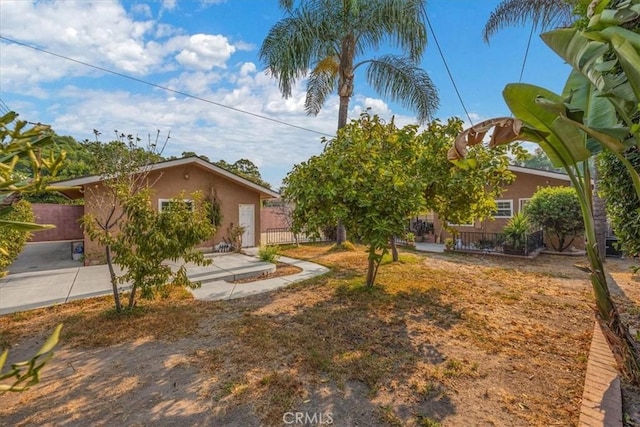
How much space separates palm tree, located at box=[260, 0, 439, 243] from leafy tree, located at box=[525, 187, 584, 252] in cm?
630

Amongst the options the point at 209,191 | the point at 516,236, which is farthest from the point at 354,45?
the point at 516,236

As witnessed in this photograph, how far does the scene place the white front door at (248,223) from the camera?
575 inches

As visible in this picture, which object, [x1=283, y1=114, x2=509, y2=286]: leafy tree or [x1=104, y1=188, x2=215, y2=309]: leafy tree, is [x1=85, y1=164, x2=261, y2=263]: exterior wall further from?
[x1=283, y1=114, x2=509, y2=286]: leafy tree

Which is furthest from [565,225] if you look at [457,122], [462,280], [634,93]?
[634,93]

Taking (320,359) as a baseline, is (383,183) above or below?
above

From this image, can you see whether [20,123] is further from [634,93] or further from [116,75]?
[116,75]

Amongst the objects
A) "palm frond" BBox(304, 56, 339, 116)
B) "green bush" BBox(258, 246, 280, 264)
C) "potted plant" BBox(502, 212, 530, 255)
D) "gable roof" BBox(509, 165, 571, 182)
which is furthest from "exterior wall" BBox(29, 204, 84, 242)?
"gable roof" BBox(509, 165, 571, 182)

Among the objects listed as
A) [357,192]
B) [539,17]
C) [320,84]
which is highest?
[539,17]

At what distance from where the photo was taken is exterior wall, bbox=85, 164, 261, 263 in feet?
39.6

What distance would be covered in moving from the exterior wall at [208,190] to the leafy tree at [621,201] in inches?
448

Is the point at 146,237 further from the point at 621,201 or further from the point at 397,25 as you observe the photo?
the point at 397,25

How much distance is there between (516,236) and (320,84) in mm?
10489

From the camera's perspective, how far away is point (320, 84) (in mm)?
13742

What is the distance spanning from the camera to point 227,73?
39.2ft
